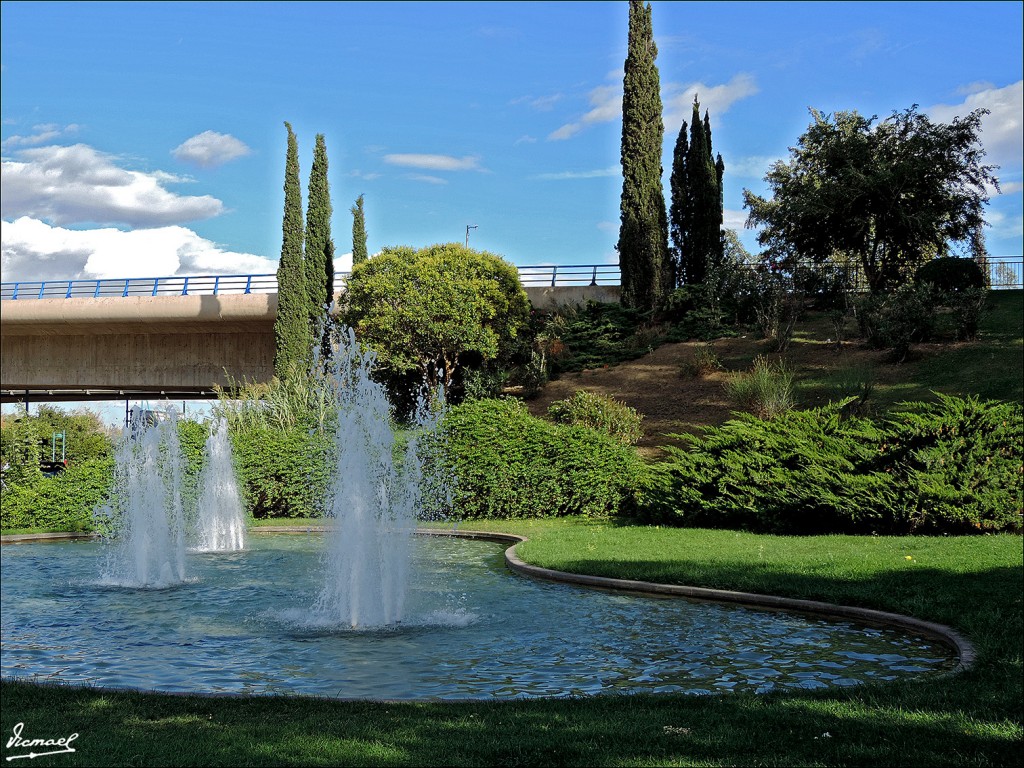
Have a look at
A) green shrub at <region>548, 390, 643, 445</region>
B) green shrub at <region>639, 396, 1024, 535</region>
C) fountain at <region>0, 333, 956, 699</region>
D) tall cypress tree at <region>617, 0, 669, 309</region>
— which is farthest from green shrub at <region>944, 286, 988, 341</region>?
fountain at <region>0, 333, 956, 699</region>

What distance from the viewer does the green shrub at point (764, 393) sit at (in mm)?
21953

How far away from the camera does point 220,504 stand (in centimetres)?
1836

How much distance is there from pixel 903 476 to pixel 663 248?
20430mm

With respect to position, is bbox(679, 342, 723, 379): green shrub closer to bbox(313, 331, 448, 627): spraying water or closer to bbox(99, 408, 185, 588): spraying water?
bbox(99, 408, 185, 588): spraying water

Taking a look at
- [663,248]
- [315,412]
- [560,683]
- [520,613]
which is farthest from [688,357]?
[560,683]

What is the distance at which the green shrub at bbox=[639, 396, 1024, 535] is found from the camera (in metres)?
13.8

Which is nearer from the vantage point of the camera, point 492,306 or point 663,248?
point 492,306

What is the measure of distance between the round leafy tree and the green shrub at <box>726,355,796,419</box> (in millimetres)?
9515

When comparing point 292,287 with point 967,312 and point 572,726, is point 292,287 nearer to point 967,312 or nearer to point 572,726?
point 967,312

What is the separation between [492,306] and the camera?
1230 inches

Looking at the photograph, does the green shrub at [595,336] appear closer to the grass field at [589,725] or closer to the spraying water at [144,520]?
the spraying water at [144,520]

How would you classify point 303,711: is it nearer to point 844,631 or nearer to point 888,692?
point 888,692

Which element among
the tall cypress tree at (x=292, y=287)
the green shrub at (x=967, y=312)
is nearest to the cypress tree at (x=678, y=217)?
the green shrub at (x=967, y=312)

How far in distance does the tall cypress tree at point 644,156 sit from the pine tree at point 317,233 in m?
10.8
